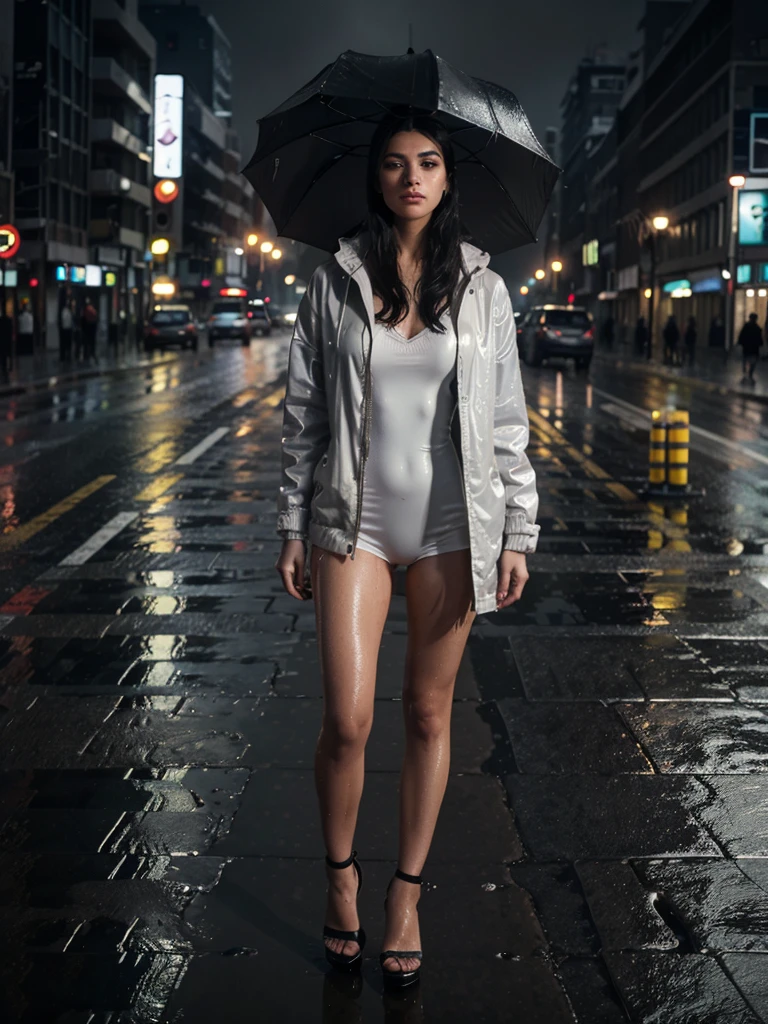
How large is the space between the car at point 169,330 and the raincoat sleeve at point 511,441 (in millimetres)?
51484

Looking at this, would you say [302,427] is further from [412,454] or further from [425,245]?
[425,245]

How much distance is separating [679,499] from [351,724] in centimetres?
985

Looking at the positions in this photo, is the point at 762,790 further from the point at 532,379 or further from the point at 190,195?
the point at 190,195

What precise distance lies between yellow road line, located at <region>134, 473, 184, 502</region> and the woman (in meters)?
9.13

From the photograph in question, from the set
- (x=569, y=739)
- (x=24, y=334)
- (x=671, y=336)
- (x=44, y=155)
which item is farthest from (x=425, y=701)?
(x=44, y=155)

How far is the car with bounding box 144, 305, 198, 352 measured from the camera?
54.0 m

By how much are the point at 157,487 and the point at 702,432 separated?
975 centimetres

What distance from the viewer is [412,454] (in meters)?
3.36

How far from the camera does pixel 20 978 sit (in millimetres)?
3324

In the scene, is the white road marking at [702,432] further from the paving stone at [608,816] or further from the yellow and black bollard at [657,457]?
the paving stone at [608,816]

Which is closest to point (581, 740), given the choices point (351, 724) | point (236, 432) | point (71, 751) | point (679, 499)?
point (71, 751)

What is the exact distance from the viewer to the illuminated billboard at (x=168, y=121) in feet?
298

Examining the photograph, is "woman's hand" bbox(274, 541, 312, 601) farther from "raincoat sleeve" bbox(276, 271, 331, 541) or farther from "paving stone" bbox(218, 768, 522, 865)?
"paving stone" bbox(218, 768, 522, 865)

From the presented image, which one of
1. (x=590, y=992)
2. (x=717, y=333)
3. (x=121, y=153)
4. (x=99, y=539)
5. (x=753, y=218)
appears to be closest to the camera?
(x=590, y=992)
